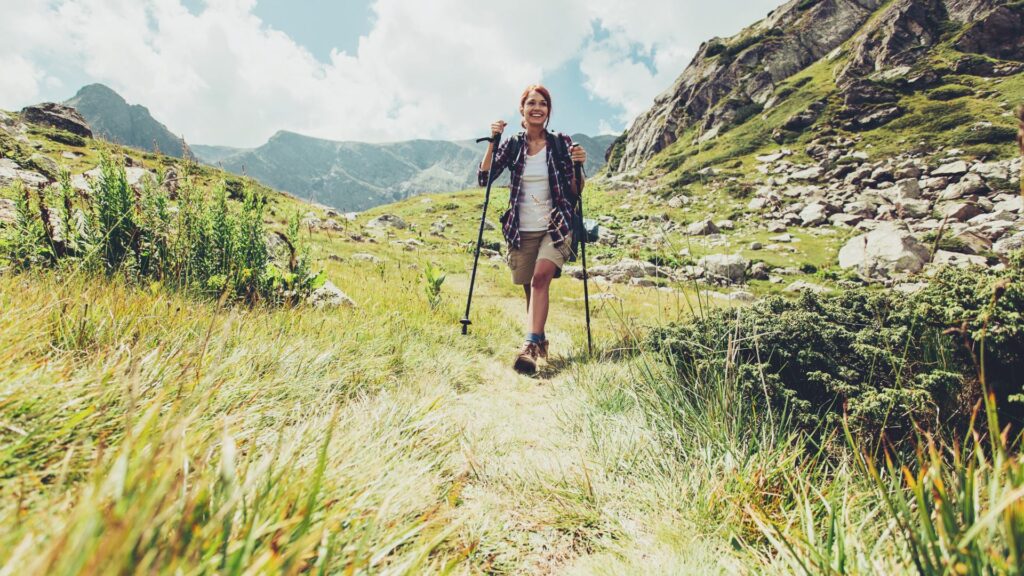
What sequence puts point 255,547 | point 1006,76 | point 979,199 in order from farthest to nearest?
1. point 1006,76
2. point 979,199
3. point 255,547

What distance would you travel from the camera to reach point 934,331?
222 centimetres

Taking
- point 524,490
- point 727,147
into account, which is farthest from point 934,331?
point 727,147

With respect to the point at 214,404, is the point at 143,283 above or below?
above

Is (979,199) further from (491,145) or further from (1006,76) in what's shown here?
(1006,76)

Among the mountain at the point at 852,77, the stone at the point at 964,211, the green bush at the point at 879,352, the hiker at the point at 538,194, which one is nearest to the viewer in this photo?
the green bush at the point at 879,352

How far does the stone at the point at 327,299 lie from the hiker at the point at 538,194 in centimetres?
217

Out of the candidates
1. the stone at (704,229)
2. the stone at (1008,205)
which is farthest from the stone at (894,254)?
the stone at (704,229)

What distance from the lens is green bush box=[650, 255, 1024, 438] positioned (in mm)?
1914

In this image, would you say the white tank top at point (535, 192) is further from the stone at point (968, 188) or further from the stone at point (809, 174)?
the stone at point (809, 174)

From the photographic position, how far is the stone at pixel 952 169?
31.4 metres

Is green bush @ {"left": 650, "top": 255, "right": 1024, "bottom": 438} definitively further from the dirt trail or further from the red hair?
the red hair

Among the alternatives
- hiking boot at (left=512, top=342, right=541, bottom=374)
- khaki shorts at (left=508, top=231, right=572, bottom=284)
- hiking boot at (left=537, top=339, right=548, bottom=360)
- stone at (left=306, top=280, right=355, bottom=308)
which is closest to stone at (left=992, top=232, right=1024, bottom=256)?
khaki shorts at (left=508, top=231, right=572, bottom=284)

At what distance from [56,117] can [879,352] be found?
7523 centimetres

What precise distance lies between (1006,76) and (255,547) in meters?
87.0
